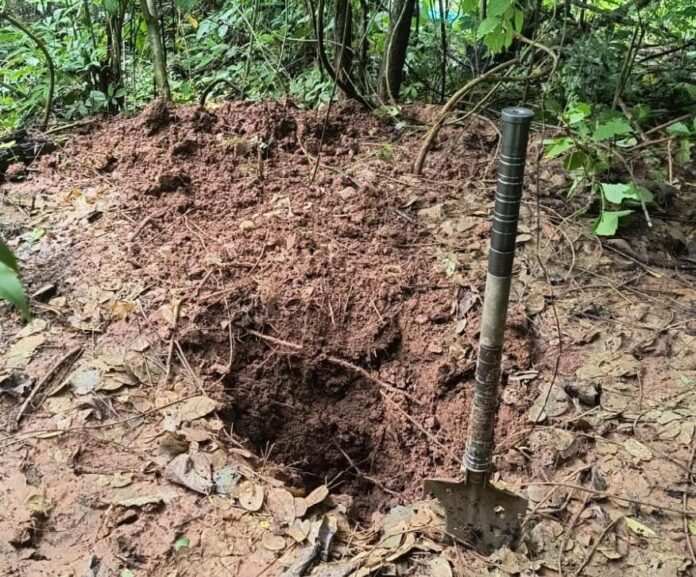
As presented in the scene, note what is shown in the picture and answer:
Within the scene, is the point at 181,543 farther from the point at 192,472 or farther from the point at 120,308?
the point at 120,308

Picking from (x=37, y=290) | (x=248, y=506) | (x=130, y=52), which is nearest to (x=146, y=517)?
Result: (x=248, y=506)

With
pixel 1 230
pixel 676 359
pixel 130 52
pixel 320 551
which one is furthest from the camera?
pixel 130 52

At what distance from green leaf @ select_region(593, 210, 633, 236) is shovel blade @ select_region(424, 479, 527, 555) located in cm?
145

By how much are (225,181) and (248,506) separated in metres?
1.91

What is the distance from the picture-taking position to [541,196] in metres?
3.27

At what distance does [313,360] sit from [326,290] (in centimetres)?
32

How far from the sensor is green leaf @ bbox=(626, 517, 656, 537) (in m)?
1.93

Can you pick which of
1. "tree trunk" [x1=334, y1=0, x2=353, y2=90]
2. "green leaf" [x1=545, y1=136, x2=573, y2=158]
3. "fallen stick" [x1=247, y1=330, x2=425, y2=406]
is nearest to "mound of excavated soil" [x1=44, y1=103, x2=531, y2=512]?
"fallen stick" [x1=247, y1=330, x2=425, y2=406]

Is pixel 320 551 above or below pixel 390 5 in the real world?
below

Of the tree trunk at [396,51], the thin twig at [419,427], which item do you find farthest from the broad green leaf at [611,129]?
the tree trunk at [396,51]

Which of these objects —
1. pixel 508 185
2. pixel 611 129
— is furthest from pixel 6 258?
pixel 611 129

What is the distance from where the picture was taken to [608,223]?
288cm

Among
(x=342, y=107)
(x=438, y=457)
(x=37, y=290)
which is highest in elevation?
(x=342, y=107)

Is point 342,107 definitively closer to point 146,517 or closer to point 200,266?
point 200,266
